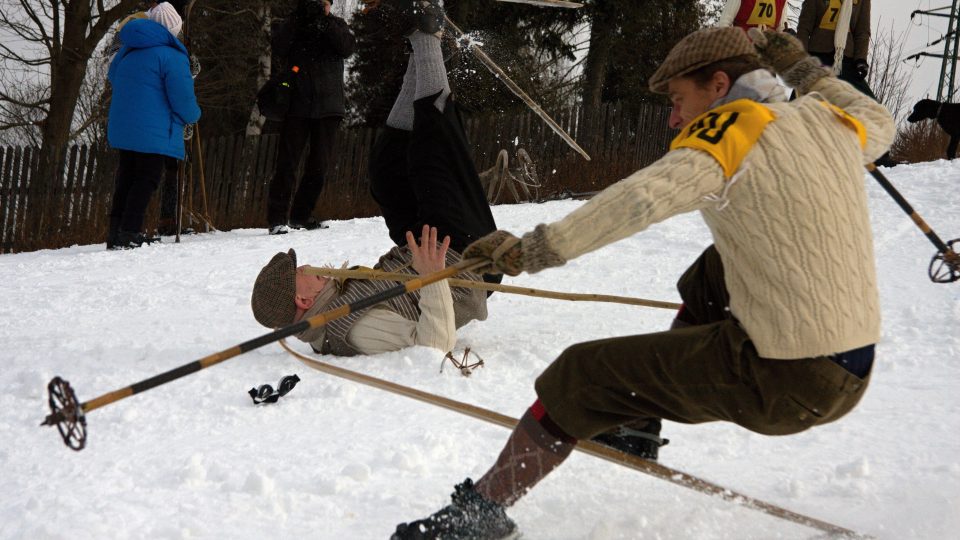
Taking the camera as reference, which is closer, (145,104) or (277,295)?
(277,295)

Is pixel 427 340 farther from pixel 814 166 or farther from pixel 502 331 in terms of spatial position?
pixel 814 166

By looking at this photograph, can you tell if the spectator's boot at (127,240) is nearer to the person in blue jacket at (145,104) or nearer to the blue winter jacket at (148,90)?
the person in blue jacket at (145,104)

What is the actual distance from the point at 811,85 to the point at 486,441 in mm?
1556

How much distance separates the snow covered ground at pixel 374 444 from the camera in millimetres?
2525

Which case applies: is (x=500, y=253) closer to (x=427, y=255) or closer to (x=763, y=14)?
(x=427, y=255)

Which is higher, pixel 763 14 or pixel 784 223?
pixel 763 14

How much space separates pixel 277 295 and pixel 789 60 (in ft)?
8.22

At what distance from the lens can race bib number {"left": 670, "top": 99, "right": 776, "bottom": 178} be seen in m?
1.93

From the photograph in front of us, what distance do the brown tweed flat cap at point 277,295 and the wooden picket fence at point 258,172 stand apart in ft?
15.0

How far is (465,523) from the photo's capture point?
2.26 m

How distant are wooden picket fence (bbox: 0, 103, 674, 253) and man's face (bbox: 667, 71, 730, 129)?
690 cm

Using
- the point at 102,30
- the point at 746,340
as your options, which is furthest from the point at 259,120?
the point at 746,340

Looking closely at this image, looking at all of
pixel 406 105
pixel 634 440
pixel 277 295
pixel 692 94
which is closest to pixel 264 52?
pixel 406 105

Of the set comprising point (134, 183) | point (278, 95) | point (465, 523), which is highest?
point (278, 95)
